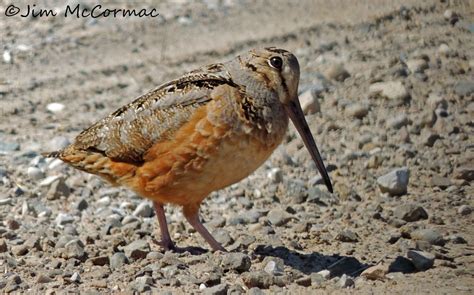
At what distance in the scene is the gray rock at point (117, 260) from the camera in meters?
7.78

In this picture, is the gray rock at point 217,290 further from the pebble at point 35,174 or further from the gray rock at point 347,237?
the pebble at point 35,174

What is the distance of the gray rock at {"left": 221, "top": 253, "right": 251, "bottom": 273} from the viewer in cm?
748

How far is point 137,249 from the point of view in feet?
26.5

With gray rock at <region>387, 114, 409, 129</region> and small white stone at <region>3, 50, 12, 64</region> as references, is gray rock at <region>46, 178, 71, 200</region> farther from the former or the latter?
small white stone at <region>3, 50, 12, 64</region>

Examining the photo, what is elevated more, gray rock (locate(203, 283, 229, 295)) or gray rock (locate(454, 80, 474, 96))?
gray rock (locate(454, 80, 474, 96))

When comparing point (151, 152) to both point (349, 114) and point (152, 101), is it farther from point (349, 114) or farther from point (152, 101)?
point (349, 114)

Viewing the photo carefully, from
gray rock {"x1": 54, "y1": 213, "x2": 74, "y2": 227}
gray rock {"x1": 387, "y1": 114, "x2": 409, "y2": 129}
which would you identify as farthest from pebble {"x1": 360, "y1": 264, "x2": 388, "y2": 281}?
gray rock {"x1": 387, "y1": 114, "x2": 409, "y2": 129}

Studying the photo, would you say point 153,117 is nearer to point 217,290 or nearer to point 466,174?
point 217,290

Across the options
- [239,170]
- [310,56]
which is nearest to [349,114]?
[310,56]

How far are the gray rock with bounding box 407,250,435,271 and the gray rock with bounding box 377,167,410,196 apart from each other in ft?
6.09

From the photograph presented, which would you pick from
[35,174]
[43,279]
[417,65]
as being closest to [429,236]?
[43,279]

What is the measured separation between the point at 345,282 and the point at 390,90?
16.5 ft

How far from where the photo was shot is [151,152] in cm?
775
